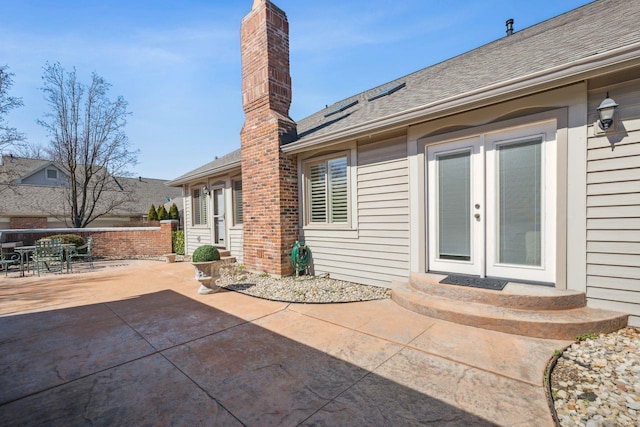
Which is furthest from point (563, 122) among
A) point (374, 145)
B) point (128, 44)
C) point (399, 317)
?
point (128, 44)

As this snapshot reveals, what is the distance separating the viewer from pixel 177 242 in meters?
11.1

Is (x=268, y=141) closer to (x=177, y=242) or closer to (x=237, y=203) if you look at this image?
(x=237, y=203)

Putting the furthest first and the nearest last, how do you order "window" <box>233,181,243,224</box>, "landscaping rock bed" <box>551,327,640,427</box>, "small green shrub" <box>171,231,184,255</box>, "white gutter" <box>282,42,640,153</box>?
"small green shrub" <box>171,231,184,255</box> → "window" <box>233,181,243,224</box> → "white gutter" <box>282,42,640,153</box> → "landscaping rock bed" <box>551,327,640,427</box>

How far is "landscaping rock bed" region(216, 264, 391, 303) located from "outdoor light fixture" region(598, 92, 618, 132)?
3435 millimetres

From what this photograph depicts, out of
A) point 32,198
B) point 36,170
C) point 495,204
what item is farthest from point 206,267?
point 36,170

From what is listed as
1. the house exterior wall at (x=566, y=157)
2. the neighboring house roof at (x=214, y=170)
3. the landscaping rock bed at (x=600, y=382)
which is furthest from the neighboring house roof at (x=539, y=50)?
the landscaping rock bed at (x=600, y=382)

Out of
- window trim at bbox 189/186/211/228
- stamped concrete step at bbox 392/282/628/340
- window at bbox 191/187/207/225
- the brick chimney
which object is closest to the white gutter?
the brick chimney

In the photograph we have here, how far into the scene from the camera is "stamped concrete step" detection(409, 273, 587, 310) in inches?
123

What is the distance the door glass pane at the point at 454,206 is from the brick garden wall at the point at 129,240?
421 inches

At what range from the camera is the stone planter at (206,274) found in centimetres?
478

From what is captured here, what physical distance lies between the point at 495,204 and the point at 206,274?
4.79 m

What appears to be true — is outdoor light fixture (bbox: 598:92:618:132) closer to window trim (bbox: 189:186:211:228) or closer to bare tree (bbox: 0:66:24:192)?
window trim (bbox: 189:186:211:228)

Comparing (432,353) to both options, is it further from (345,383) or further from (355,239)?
(355,239)

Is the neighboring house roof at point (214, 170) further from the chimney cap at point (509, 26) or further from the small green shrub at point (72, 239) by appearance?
the chimney cap at point (509, 26)
